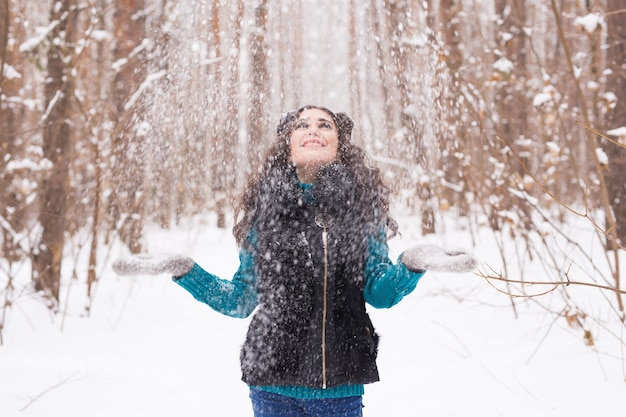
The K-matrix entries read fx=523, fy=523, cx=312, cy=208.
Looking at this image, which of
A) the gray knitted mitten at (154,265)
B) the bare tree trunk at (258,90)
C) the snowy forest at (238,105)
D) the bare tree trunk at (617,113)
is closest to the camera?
the gray knitted mitten at (154,265)

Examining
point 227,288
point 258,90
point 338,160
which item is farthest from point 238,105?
point 227,288

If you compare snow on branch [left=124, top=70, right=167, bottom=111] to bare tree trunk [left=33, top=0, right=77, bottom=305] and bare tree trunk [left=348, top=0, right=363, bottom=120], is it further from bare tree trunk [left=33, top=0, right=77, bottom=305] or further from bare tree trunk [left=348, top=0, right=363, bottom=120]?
bare tree trunk [left=348, top=0, right=363, bottom=120]

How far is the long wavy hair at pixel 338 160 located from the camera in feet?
5.81

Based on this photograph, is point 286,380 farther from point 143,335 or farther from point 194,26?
point 194,26

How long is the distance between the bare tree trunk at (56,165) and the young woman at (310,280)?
12.6ft

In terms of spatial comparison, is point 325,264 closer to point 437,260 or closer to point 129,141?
point 437,260

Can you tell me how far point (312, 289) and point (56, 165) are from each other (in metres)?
4.23

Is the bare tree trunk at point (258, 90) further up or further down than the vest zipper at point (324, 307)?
further up

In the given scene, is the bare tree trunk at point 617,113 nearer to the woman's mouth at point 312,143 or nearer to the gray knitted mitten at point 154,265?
the woman's mouth at point 312,143

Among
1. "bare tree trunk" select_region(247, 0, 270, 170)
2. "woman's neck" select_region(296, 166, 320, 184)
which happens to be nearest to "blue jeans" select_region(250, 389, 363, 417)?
"woman's neck" select_region(296, 166, 320, 184)

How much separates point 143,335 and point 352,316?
3407mm

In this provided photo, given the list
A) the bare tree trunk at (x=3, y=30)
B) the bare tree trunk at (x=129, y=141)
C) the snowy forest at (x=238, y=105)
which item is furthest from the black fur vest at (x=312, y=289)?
the bare tree trunk at (x=129, y=141)

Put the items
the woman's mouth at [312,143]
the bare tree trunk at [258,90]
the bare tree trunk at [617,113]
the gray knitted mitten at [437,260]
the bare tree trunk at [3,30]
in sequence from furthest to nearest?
the bare tree trunk at [258,90] → the bare tree trunk at [617,113] → the bare tree trunk at [3,30] → the woman's mouth at [312,143] → the gray knitted mitten at [437,260]

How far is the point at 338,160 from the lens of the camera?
5.94 ft
